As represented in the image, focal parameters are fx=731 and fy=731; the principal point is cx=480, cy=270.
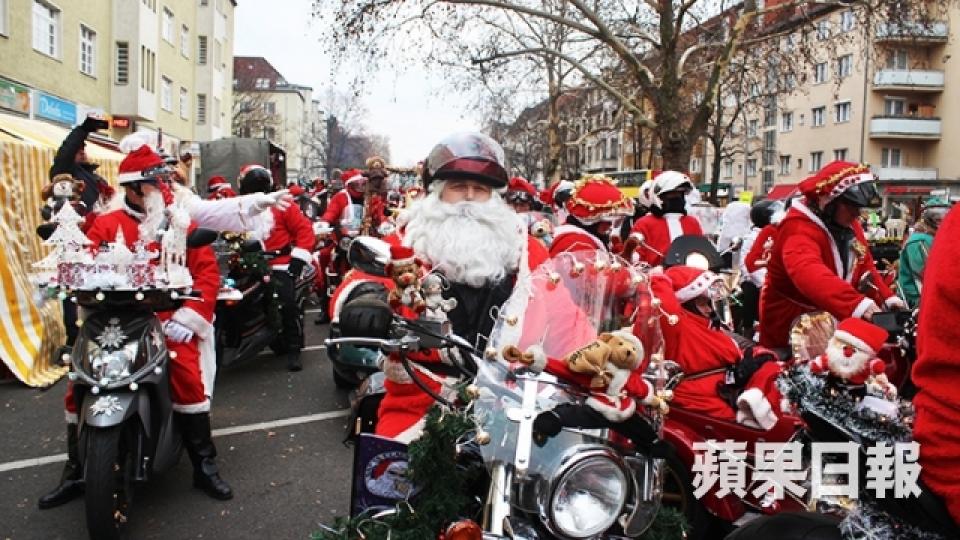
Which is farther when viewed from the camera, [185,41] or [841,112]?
[841,112]

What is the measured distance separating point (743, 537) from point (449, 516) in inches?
33.3

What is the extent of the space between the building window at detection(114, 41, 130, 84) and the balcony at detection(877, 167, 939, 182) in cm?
4094

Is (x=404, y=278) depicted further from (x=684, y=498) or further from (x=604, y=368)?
(x=684, y=498)

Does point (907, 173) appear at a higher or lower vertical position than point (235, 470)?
Answer: higher

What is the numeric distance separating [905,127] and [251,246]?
152ft

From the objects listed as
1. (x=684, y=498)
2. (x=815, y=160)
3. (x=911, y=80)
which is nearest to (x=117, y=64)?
(x=684, y=498)

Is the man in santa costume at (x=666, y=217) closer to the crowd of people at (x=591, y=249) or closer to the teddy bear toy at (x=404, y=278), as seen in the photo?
the crowd of people at (x=591, y=249)

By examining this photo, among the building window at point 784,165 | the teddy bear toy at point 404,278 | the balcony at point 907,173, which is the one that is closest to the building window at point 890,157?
the balcony at point 907,173

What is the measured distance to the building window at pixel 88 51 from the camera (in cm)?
2195

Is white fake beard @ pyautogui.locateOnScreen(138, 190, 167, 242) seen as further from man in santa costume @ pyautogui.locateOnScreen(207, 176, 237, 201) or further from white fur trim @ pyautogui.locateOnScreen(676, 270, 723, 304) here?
man in santa costume @ pyautogui.locateOnScreen(207, 176, 237, 201)

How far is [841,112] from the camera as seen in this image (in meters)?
46.8

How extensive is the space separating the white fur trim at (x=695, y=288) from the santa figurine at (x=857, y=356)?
2031 mm

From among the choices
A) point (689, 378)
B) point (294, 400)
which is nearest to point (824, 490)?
point (689, 378)

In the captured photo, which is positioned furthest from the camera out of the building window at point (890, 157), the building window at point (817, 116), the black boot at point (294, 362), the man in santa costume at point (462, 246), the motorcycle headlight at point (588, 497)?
the building window at point (817, 116)
